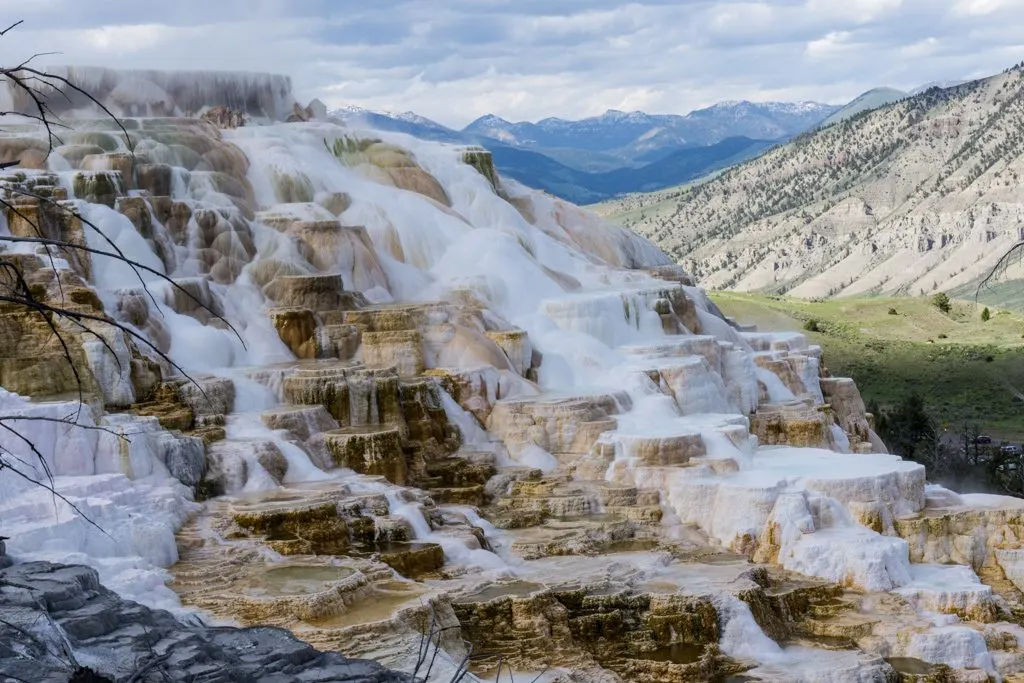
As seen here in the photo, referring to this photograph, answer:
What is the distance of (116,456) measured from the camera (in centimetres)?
1972

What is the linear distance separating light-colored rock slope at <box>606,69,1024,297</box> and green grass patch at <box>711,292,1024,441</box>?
126 feet

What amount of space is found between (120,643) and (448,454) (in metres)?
11.4

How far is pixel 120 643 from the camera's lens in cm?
1275

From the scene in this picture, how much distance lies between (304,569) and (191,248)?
1124cm

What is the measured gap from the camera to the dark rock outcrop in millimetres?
10727

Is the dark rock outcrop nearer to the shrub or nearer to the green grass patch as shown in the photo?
the green grass patch

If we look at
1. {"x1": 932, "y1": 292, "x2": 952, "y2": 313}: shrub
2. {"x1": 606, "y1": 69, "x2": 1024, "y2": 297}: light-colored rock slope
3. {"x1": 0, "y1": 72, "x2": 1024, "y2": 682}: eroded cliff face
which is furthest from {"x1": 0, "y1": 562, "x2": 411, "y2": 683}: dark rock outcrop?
{"x1": 606, "y1": 69, "x2": 1024, "y2": 297}: light-colored rock slope

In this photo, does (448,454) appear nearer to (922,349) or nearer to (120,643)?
(120,643)

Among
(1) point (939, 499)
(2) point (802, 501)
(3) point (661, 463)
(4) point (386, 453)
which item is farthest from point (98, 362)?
(1) point (939, 499)

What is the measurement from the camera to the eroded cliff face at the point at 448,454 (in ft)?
58.1

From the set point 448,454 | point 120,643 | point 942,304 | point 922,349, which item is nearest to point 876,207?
point 942,304

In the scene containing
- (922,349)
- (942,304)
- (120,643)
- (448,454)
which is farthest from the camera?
(942,304)

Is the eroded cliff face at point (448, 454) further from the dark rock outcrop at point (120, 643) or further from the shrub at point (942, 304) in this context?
the shrub at point (942, 304)

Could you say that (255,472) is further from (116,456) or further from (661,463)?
(661,463)
